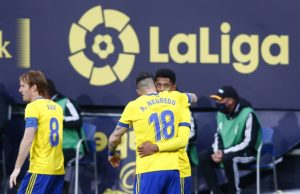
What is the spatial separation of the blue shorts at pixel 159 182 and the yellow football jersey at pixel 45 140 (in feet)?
2.75

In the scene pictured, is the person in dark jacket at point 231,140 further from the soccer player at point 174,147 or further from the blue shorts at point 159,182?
the blue shorts at point 159,182

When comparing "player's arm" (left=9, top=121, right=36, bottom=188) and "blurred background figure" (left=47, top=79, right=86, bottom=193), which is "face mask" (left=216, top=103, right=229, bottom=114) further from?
"player's arm" (left=9, top=121, right=36, bottom=188)

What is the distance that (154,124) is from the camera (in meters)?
6.46

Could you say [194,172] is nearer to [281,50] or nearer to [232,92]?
[232,92]

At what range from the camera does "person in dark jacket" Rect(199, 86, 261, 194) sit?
9.20m

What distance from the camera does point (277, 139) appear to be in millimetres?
9938

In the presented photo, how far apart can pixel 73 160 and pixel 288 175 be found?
2670 mm

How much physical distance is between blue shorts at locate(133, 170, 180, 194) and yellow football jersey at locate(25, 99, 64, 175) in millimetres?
839

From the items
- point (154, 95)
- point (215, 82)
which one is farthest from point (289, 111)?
point (154, 95)

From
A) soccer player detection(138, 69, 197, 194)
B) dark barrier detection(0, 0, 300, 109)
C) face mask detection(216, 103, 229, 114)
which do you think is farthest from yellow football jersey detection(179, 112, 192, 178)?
dark barrier detection(0, 0, 300, 109)

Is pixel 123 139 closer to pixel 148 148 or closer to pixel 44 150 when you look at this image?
pixel 44 150

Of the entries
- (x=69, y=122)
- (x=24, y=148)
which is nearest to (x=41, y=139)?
(x=24, y=148)

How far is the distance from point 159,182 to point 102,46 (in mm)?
3957

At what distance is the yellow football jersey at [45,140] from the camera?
684 centimetres
